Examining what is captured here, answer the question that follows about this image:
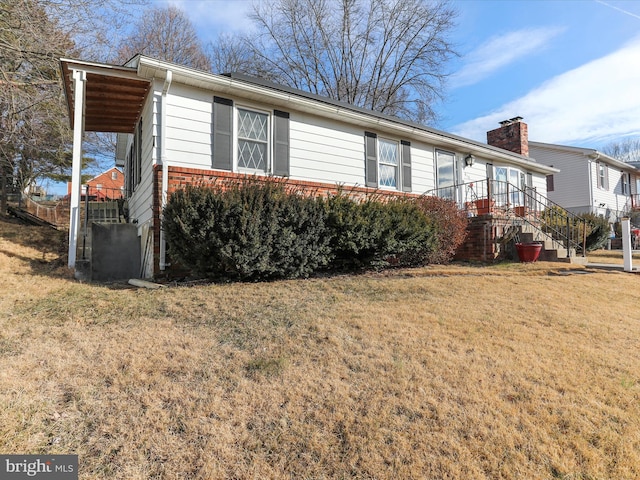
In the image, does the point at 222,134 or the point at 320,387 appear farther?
the point at 222,134

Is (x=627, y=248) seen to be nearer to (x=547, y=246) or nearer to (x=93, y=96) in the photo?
(x=547, y=246)

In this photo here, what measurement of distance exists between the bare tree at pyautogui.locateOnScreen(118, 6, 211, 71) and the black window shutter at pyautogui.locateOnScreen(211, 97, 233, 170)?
15966 mm

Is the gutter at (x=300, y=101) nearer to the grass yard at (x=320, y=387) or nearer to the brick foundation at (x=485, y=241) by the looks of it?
the brick foundation at (x=485, y=241)

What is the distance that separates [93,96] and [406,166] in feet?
25.2

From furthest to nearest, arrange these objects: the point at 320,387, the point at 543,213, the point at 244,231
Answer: the point at 543,213, the point at 244,231, the point at 320,387

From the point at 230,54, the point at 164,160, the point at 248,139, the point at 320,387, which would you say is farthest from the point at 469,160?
the point at 230,54

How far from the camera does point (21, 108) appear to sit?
952cm

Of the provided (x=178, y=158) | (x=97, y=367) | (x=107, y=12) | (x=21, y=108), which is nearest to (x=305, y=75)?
(x=107, y=12)

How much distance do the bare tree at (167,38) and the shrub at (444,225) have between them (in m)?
18.2

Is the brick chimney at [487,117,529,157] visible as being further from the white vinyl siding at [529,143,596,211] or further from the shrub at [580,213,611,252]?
the white vinyl siding at [529,143,596,211]

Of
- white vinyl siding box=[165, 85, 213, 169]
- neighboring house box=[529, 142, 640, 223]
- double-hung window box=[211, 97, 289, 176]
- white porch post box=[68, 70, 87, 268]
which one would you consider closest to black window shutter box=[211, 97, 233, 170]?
double-hung window box=[211, 97, 289, 176]

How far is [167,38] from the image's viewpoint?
20906 mm

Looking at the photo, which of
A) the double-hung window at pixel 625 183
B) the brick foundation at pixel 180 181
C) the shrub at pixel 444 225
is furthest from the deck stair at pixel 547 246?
the double-hung window at pixel 625 183

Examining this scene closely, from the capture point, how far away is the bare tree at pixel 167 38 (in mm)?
20250
